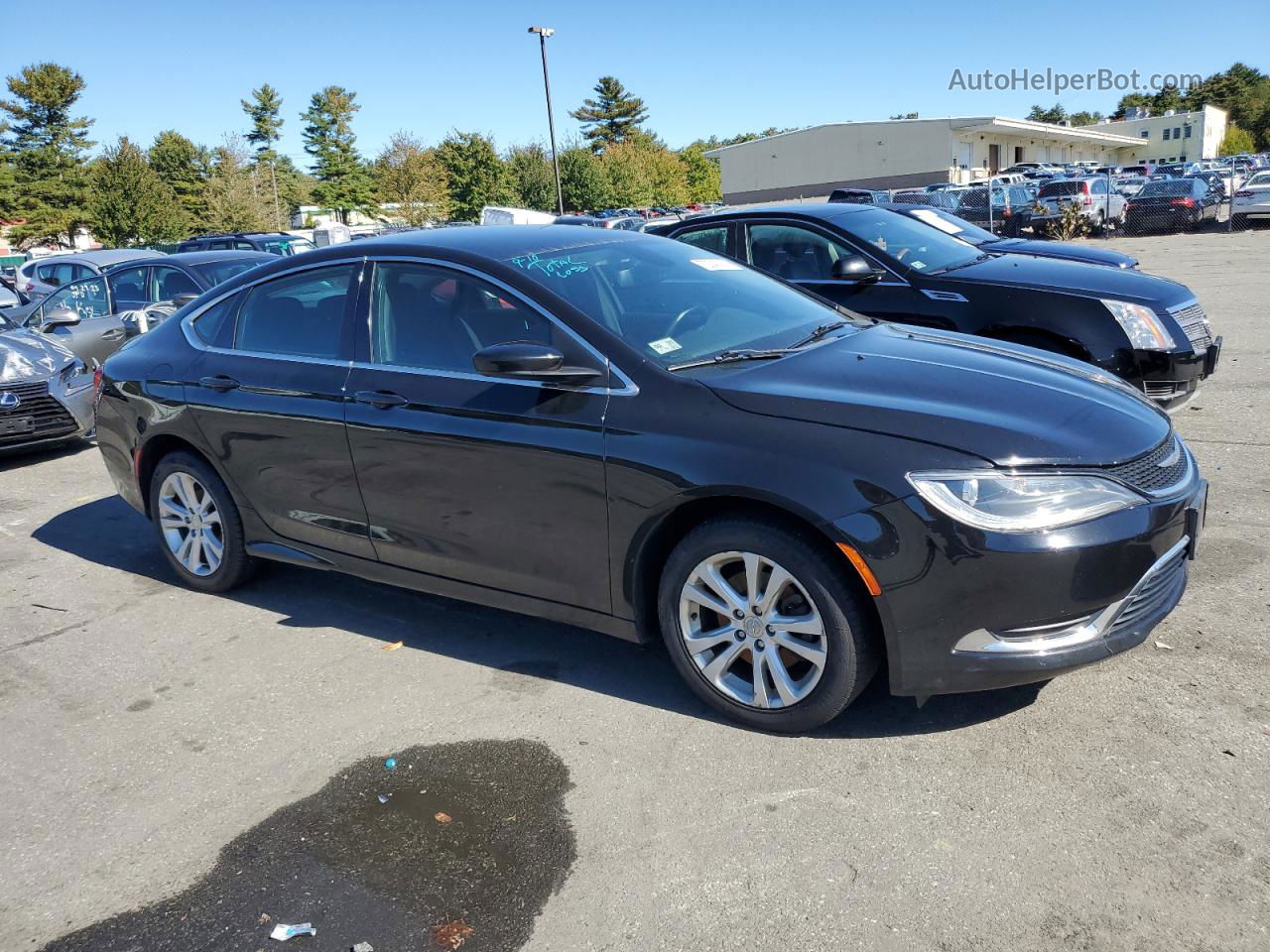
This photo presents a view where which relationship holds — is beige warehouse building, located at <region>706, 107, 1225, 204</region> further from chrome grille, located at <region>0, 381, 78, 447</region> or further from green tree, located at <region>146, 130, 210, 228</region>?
chrome grille, located at <region>0, 381, 78, 447</region>

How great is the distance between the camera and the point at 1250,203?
26734 mm

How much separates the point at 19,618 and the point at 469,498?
106 inches

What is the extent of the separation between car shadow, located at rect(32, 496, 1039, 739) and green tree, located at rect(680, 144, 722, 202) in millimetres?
71619

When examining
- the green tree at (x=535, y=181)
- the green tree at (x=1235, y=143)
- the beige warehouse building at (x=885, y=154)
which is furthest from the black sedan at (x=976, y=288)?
the green tree at (x=1235, y=143)

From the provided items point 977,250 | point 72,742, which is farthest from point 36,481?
point 977,250

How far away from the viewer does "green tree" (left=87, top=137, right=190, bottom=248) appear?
135 feet

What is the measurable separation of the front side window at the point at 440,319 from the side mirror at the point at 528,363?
0.17 meters

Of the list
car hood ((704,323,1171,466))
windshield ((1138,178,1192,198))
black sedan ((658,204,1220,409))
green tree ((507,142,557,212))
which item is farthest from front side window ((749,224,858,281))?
green tree ((507,142,557,212))

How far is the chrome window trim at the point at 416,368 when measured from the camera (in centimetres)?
358

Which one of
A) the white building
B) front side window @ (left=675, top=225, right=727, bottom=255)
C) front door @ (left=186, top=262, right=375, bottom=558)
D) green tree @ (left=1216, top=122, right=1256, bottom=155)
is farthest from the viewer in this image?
green tree @ (left=1216, top=122, right=1256, bottom=155)

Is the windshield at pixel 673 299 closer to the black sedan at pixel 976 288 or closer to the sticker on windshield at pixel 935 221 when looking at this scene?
the black sedan at pixel 976 288

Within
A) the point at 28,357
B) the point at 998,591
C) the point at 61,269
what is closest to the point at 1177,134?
the point at 61,269

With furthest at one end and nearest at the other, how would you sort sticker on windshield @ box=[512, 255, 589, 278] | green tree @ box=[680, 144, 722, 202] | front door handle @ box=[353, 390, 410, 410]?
green tree @ box=[680, 144, 722, 202]
front door handle @ box=[353, 390, 410, 410]
sticker on windshield @ box=[512, 255, 589, 278]

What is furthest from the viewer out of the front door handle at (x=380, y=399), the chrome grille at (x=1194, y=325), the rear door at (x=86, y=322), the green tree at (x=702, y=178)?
the green tree at (x=702, y=178)
